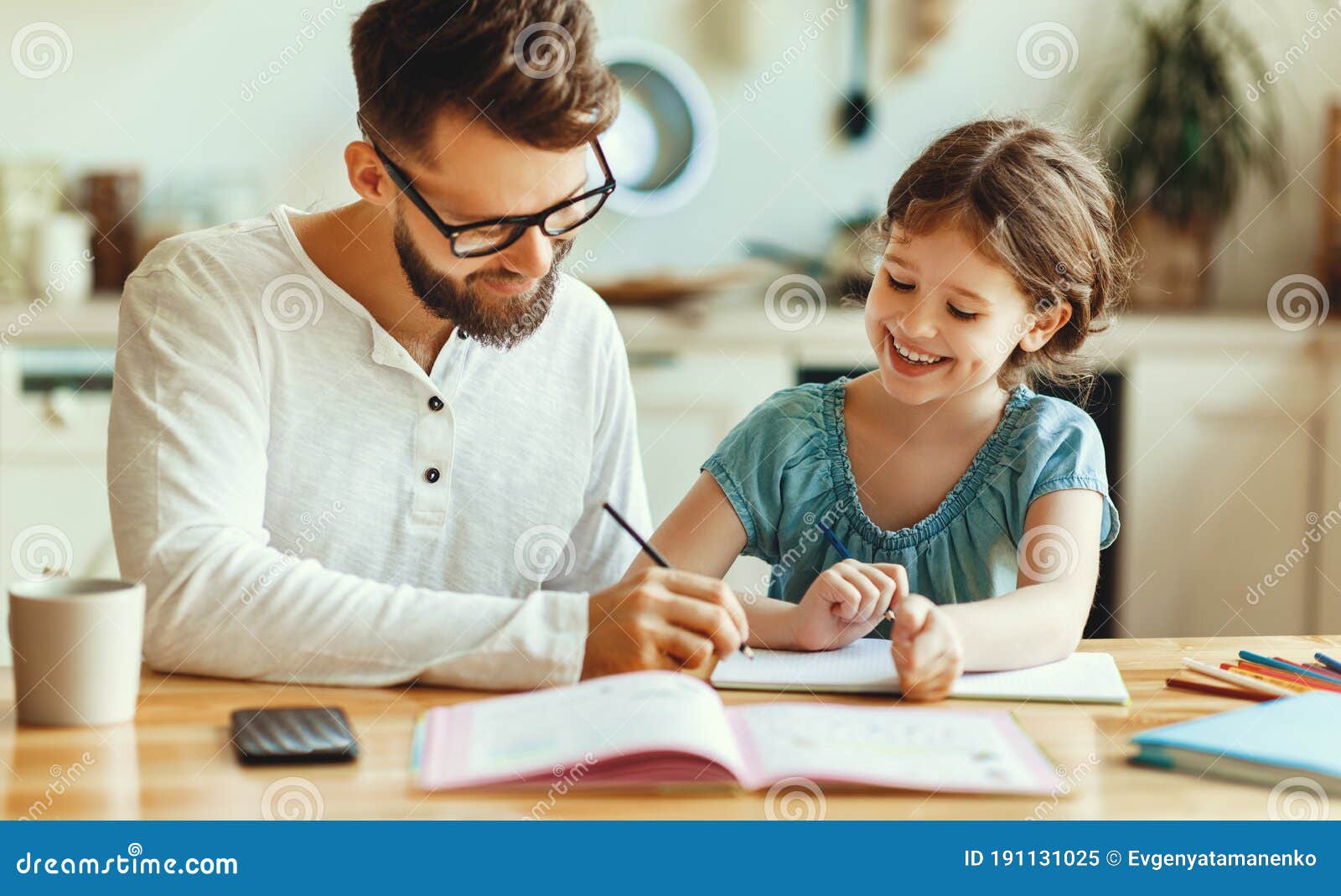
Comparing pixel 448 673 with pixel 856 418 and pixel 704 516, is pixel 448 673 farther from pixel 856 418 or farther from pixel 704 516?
pixel 856 418

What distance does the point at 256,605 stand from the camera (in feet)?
3.55

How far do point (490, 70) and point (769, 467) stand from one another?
0.52 m

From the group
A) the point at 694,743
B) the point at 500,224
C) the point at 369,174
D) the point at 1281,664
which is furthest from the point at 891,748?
the point at 369,174

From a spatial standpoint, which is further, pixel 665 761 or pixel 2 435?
pixel 2 435

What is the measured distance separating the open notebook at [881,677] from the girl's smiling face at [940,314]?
32 cm

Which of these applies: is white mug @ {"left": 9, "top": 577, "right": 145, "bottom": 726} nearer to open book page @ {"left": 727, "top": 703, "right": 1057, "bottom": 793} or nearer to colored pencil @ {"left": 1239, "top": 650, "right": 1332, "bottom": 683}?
open book page @ {"left": 727, "top": 703, "right": 1057, "bottom": 793}

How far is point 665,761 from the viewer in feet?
2.81

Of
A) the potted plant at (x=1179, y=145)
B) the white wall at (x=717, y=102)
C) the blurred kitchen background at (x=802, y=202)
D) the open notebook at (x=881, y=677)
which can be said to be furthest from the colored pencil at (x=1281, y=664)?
the white wall at (x=717, y=102)

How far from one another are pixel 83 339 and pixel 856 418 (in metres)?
1.82

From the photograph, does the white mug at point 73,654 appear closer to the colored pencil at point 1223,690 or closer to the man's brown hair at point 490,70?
the man's brown hair at point 490,70

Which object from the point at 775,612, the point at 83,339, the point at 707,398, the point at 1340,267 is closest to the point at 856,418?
the point at 775,612

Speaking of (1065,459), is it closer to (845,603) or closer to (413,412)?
(845,603)
